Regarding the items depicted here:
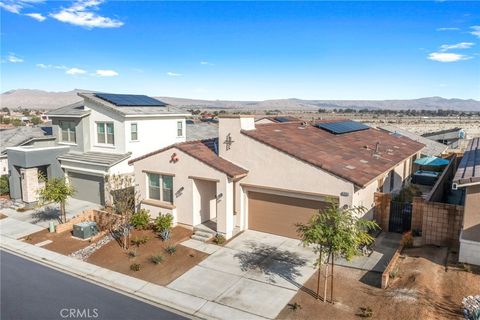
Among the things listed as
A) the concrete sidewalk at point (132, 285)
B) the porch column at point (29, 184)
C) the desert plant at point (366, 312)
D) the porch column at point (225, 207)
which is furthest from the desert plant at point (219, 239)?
the porch column at point (29, 184)

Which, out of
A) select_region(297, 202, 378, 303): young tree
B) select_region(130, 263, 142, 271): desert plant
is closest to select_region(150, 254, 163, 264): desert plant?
select_region(130, 263, 142, 271): desert plant

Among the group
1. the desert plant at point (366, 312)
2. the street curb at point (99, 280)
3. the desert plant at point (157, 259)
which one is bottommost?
the street curb at point (99, 280)

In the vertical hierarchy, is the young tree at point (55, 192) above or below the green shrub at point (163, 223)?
above

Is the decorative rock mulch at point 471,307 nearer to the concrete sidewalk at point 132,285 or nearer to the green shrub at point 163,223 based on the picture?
the concrete sidewalk at point 132,285

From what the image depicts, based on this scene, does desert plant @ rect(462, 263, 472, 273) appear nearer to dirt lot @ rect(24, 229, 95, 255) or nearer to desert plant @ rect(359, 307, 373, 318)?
desert plant @ rect(359, 307, 373, 318)

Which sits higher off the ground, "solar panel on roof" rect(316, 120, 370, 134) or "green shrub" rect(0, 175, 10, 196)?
"solar panel on roof" rect(316, 120, 370, 134)

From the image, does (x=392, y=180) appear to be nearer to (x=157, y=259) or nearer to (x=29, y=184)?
(x=157, y=259)

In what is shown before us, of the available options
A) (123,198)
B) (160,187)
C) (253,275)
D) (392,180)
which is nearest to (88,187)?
(123,198)
